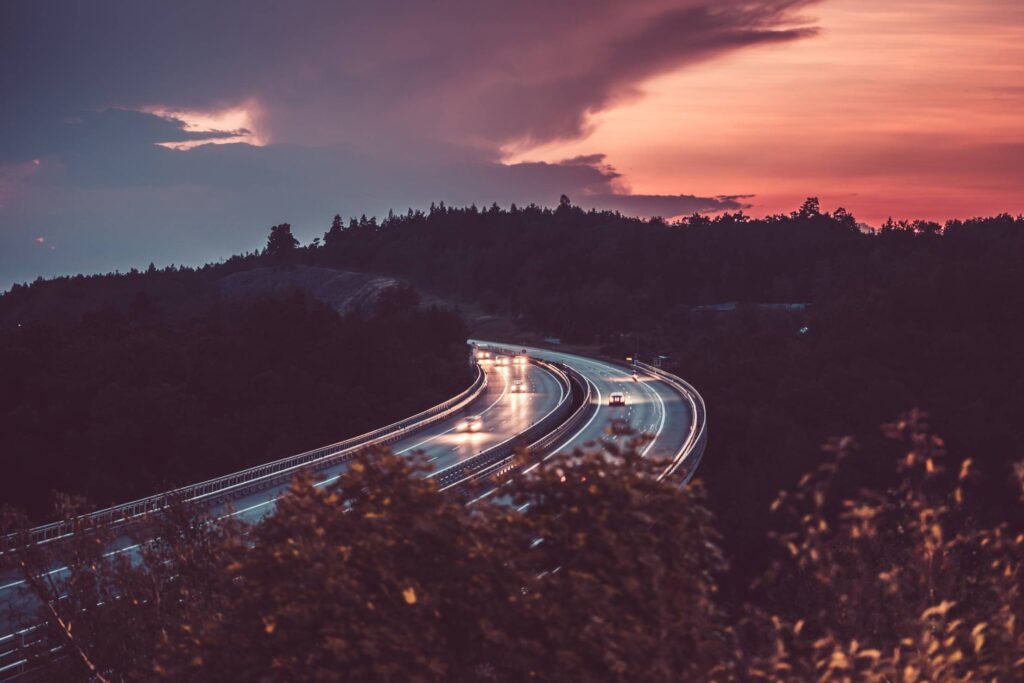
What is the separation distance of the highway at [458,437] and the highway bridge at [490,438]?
0.10 meters

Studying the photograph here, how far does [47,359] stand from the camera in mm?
91188

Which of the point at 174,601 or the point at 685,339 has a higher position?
the point at 174,601

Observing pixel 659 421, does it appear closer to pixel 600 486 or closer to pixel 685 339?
pixel 600 486

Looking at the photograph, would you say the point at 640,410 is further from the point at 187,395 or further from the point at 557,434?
the point at 187,395

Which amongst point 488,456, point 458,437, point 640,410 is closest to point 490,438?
point 458,437

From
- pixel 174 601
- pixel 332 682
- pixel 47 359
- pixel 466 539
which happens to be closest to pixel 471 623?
pixel 466 539

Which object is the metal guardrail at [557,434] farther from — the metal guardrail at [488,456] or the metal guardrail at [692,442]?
the metal guardrail at [692,442]

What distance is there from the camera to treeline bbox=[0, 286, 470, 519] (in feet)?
249

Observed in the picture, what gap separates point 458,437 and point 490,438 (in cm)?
291

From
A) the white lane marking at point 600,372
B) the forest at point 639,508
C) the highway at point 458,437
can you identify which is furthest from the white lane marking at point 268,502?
the white lane marking at point 600,372

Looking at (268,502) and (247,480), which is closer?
(268,502)

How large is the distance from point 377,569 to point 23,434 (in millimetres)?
74076

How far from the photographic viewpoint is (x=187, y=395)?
283 ft

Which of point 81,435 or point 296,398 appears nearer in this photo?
point 81,435
